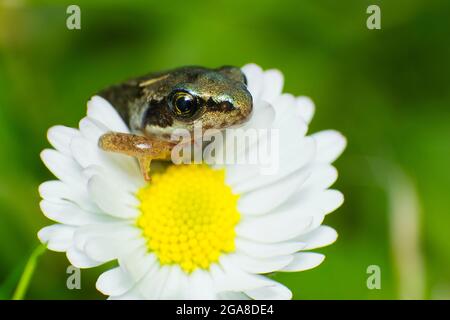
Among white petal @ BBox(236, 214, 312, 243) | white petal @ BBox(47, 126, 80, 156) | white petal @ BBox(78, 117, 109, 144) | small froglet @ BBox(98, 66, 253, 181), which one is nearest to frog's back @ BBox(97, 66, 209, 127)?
small froglet @ BBox(98, 66, 253, 181)

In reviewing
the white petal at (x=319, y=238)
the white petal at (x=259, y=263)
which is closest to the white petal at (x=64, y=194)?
the white petal at (x=259, y=263)

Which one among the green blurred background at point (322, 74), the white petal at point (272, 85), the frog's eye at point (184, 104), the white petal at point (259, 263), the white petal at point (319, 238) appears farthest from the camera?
the green blurred background at point (322, 74)

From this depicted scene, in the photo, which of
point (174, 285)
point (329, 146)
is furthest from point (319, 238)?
point (174, 285)

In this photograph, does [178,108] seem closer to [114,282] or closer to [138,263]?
[138,263]

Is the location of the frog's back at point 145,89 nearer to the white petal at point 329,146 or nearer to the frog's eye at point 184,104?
the frog's eye at point 184,104

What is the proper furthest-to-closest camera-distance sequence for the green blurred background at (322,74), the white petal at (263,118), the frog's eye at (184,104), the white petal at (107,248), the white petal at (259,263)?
the green blurred background at (322,74), the white petal at (263,118), the frog's eye at (184,104), the white petal at (259,263), the white petal at (107,248)
